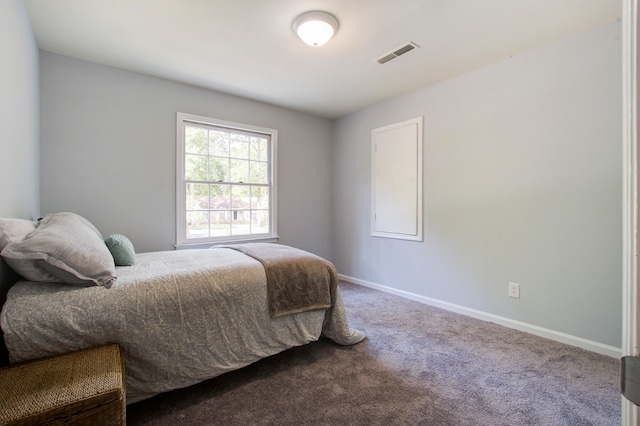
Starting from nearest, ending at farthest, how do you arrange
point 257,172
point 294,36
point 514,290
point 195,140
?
point 294,36
point 514,290
point 195,140
point 257,172

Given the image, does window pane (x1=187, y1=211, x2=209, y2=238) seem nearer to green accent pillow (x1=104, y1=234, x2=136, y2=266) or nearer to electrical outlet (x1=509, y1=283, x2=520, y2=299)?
green accent pillow (x1=104, y1=234, x2=136, y2=266)

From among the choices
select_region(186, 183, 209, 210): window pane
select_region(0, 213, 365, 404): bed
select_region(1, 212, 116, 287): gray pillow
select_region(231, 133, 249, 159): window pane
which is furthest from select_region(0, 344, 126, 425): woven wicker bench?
select_region(231, 133, 249, 159): window pane

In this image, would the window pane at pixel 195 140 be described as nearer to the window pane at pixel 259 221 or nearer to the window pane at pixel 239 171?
the window pane at pixel 239 171

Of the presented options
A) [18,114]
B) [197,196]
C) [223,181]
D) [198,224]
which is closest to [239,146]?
[223,181]

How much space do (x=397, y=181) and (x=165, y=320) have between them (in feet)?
9.40

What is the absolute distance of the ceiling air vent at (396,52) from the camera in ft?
7.87

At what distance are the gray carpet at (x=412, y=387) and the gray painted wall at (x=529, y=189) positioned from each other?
47 cm

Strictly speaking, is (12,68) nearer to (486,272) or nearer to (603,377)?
(486,272)

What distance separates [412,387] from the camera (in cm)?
174

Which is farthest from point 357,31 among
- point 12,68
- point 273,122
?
point 12,68

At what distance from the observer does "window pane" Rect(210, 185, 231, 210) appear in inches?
134

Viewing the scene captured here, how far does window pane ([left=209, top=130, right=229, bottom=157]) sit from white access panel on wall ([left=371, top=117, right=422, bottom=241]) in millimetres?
1883

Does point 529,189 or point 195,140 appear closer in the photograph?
point 529,189

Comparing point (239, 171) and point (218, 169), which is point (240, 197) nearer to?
point (239, 171)
